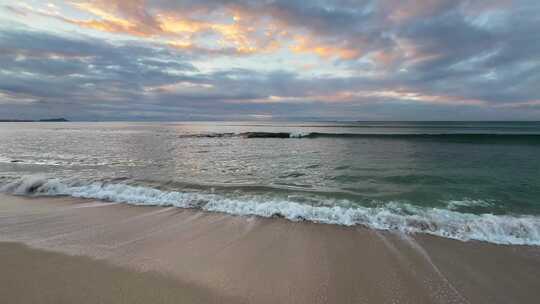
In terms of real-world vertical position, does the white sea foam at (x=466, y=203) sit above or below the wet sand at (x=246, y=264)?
above

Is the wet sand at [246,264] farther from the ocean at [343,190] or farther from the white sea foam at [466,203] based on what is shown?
the white sea foam at [466,203]

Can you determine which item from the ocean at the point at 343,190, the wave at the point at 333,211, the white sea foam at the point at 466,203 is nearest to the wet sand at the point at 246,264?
the wave at the point at 333,211

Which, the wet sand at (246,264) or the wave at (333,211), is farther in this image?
the wave at (333,211)

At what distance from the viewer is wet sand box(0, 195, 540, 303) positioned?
120 inches

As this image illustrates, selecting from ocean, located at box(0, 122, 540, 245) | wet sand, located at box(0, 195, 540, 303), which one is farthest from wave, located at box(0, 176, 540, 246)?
wet sand, located at box(0, 195, 540, 303)

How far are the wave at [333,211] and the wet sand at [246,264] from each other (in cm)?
40

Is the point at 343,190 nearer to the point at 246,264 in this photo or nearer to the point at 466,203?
the point at 466,203

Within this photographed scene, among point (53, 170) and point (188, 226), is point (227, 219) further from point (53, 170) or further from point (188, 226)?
point (53, 170)

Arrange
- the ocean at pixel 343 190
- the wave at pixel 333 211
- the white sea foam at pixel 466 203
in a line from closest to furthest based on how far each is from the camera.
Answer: the wave at pixel 333 211 < the ocean at pixel 343 190 < the white sea foam at pixel 466 203

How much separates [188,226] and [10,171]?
12.1 meters

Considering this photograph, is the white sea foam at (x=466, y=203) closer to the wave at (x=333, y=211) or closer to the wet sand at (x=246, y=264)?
the wave at (x=333, y=211)

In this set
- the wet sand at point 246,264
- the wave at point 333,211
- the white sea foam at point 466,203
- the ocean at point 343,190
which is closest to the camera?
the wet sand at point 246,264

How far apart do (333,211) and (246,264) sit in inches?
120

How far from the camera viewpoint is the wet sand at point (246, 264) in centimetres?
305
